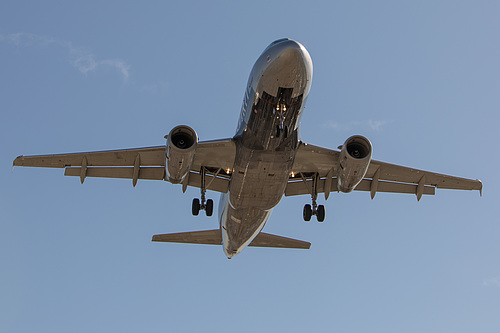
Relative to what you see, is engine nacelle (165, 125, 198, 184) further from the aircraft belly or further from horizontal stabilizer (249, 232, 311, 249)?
horizontal stabilizer (249, 232, 311, 249)

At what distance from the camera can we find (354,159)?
21.3 metres

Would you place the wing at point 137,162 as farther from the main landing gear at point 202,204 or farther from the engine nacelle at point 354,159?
the engine nacelle at point 354,159

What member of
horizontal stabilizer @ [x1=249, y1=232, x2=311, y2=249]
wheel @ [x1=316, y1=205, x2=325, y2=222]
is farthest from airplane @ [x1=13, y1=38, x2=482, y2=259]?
horizontal stabilizer @ [x1=249, y1=232, x2=311, y2=249]

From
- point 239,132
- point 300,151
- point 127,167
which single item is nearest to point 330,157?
point 300,151

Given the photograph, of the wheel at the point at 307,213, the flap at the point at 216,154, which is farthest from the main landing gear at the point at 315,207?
the flap at the point at 216,154

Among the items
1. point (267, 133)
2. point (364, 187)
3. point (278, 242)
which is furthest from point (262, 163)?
point (278, 242)

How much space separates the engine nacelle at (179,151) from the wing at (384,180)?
4.81 meters

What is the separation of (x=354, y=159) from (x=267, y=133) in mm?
3184

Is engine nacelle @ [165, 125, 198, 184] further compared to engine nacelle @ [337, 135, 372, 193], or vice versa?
engine nacelle @ [337, 135, 372, 193]

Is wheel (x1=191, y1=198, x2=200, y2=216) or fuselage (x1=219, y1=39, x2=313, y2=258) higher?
fuselage (x1=219, y1=39, x2=313, y2=258)

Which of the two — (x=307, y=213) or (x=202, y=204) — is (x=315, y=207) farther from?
(x=202, y=204)

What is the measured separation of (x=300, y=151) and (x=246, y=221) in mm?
3553

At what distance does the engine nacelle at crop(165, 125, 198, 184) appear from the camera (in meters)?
20.4

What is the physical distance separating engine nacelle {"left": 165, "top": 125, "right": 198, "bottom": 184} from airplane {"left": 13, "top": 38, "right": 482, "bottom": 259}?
0.11 feet
